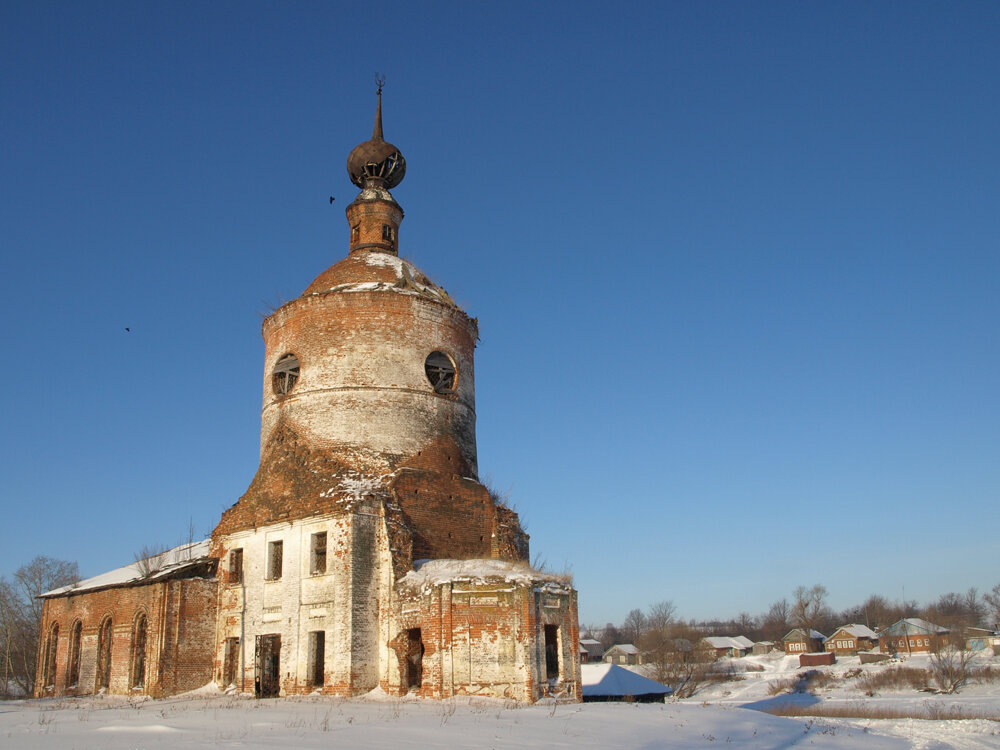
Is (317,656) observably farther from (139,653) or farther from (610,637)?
(610,637)

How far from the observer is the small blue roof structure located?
24.9 metres

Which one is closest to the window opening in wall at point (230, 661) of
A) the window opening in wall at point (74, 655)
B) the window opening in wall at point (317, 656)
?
the window opening in wall at point (317, 656)

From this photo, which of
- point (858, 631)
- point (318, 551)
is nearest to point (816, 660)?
point (858, 631)

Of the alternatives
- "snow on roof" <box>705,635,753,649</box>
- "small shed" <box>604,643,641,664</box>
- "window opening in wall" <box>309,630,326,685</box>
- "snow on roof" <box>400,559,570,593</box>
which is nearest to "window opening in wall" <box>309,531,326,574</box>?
"window opening in wall" <box>309,630,326,685</box>

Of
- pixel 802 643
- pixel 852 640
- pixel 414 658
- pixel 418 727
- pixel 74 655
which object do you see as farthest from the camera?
pixel 802 643

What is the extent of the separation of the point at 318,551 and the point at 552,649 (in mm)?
5178

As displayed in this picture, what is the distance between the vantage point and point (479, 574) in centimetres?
1566

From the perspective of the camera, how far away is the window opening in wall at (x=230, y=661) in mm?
17828

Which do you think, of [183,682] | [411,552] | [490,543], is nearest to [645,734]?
[411,552]

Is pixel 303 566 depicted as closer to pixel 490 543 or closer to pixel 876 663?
pixel 490 543

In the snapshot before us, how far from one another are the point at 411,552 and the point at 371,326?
220 inches

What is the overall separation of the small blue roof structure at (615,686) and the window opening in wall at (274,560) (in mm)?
10650

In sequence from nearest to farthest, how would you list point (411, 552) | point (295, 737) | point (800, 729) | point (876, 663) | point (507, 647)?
1. point (295, 737)
2. point (800, 729)
3. point (507, 647)
4. point (411, 552)
5. point (876, 663)

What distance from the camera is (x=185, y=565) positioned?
62.6ft
